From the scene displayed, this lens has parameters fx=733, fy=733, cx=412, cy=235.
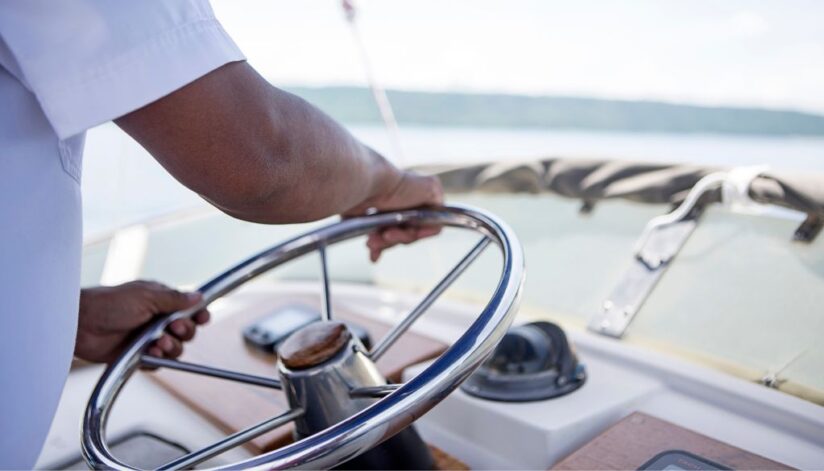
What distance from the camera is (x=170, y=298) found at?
3.22 feet

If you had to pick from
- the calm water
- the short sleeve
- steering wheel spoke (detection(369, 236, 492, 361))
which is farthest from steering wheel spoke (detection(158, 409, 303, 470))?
the calm water

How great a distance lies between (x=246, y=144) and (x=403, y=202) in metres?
0.42

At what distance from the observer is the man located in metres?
0.51

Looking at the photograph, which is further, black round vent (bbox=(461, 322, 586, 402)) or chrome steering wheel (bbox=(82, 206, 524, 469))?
black round vent (bbox=(461, 322, 586, 402))

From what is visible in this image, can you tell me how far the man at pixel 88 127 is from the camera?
19.9 inches

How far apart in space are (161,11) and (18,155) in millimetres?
167

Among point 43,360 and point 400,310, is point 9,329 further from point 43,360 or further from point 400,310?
point 400,310

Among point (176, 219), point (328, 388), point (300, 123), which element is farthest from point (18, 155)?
point (176, 219)

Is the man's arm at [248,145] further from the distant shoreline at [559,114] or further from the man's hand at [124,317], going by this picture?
the distant shoreline at [559,114]

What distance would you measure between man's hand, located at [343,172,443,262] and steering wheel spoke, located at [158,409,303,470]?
332 mm

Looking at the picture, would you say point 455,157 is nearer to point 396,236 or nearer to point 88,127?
point 396,236

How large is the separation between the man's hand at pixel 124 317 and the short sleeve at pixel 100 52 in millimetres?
480

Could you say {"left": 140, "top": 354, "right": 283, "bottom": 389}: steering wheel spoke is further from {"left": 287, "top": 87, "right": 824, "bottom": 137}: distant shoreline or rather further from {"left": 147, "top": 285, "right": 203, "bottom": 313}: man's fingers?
{"left": 287, "top": 87, "right": 824, "bottom": 137}: distant shoreline

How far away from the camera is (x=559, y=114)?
129 inches
